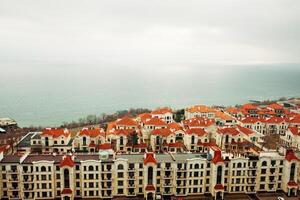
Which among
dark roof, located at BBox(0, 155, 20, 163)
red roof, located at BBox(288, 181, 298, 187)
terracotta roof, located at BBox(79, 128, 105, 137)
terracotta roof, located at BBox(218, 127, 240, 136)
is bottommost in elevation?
red roof, located at BBox(288, 181, 298, 187)

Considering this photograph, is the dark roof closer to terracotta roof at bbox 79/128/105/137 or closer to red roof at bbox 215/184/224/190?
terracotta roof at bbox 79/128/105/137

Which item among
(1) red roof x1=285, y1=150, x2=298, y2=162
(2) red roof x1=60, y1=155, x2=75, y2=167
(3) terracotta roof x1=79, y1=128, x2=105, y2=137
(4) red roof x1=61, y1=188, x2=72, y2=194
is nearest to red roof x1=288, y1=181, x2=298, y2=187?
(1) red roof x1=285, y1=150, x2=298, y2=162

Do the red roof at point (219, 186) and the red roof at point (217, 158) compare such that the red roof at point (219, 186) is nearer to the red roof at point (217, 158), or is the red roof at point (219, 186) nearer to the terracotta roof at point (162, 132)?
the red roof at point (217, 158)

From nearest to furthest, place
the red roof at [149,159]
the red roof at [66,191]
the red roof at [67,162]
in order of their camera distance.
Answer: the red roof at [67,162]
the red roof at [66,191]
the red roof at [149,159]

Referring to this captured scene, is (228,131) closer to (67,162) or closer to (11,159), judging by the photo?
(67,162)

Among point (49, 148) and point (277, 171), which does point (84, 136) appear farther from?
point (277, 171)

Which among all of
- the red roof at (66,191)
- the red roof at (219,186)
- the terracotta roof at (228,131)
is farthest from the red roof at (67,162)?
the terracotta roof at (228,131)

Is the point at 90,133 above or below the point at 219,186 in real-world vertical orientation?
above

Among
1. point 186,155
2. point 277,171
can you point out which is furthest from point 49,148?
point 277,171

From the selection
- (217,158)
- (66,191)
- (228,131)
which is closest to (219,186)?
A: (217,158)

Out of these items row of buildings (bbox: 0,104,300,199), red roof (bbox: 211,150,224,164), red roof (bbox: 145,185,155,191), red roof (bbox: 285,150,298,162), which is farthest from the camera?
red roof (bbox: 285,150,298,162)

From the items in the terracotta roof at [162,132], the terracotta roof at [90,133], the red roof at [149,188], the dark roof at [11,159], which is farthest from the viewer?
the terracotta roof at [162,132]
